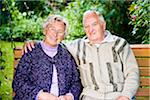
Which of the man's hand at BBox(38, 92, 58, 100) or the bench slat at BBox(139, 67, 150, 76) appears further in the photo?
the bench slat at BBox(139, 67, 150, 76)

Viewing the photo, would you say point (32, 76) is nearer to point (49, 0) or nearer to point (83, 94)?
point (83, 94)

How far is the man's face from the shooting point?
3047 millimetres

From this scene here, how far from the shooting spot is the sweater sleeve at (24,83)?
2854 mm

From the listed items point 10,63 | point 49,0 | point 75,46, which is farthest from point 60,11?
point 75,46

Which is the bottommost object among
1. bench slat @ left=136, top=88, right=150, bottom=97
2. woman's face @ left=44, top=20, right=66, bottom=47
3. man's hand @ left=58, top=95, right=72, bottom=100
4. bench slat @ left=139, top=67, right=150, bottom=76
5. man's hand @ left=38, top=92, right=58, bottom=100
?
bench slat @ left=136, top=88, right=150, bottom=97

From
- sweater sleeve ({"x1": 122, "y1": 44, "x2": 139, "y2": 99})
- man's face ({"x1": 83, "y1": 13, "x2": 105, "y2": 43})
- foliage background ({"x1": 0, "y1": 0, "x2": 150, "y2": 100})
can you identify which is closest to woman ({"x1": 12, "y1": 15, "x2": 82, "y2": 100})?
man's face ({"x1": 83, "y1": 13, "x2": 105, "y2": 43})

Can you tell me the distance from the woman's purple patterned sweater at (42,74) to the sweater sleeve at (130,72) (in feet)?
1.30

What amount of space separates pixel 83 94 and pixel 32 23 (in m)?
3.47

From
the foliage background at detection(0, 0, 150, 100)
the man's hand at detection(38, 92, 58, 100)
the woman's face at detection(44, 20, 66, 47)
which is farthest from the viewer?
the foliage background at detection(0, 0, 150, 100)

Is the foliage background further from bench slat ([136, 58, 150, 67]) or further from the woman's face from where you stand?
the woman's face

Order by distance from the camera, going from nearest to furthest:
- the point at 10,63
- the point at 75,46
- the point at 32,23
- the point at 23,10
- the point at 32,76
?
the point at 32,76
the point at 75,46
the point at 10,63
the point at 32,23
the point at 23,10

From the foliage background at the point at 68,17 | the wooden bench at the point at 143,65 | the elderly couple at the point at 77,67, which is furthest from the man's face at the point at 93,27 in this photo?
the foliage background at the point at 68,17

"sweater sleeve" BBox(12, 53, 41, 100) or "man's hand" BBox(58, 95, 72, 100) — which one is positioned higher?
"sweater sleeve" BBox(12, 53, 41, 100)

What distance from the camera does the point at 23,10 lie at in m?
6.71
